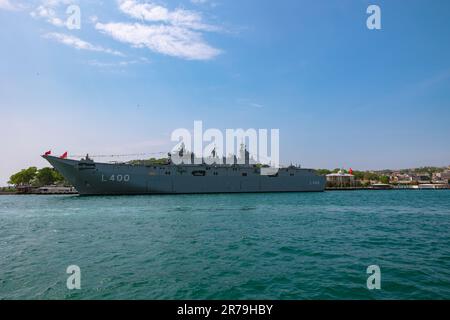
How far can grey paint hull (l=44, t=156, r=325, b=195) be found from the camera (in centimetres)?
4672

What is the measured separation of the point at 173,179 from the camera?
52312 millimetres

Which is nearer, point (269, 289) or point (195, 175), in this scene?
point (269, 289)

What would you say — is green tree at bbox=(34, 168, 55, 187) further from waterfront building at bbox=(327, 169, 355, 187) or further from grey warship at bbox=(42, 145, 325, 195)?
waterfront building at bbox=(327, 169, 355, 187)

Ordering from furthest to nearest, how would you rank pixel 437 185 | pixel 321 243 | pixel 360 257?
pixel 437 185 < pixel 321 243 < pixel 360 257

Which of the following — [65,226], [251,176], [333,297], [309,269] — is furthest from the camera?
[251,176]

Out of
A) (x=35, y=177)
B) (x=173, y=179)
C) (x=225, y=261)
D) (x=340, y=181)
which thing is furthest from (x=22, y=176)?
(x=340, y=181)

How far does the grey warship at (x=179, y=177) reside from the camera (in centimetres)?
4672

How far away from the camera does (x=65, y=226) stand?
61.1 feet

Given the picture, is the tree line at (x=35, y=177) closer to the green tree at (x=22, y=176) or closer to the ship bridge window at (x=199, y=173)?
the green tree at (x=22, y=176)

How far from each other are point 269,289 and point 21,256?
422 inches

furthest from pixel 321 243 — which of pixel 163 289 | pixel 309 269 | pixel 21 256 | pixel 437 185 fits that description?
pixel 437 185

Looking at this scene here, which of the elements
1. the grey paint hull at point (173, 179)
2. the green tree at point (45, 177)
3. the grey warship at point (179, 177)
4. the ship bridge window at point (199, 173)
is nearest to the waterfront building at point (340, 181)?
the grey warship at point (179, 177)

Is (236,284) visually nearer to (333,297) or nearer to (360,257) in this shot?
(333,297)
